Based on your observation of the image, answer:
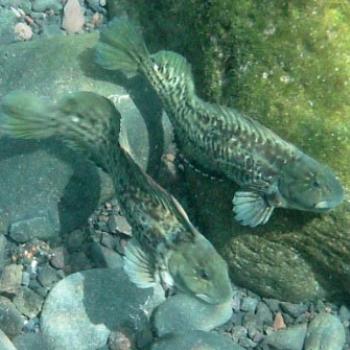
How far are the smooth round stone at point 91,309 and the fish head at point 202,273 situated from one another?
4.66ft

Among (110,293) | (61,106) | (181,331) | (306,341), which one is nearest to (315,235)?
(306,341)

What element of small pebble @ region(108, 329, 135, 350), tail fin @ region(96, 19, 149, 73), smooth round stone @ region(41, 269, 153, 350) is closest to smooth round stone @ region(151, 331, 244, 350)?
small pebble @ region(108, 329, 135, 350)

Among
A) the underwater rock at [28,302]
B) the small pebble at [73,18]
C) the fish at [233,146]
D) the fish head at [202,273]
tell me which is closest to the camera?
the fish head at [202,273]

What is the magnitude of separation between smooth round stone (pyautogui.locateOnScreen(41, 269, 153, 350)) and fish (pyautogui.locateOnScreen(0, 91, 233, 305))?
0.83 m

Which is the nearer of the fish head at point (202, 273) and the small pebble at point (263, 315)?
the fish head at point (202, 273)

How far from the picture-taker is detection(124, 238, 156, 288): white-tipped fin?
→ 575cm

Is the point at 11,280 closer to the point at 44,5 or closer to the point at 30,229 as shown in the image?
the point at 30,229

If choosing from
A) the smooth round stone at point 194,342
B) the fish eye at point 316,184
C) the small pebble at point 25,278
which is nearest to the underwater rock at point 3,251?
the small pebble at point 25,278

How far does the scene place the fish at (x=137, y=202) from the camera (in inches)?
207

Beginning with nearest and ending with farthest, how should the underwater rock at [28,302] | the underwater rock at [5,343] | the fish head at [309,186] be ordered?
the fish head at [309,186]
the underwater rock at [5,343]
the underwater rock at [28,302]

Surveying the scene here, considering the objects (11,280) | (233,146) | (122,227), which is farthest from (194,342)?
(11,280)

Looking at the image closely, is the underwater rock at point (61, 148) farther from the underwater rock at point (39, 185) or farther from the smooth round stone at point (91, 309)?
the smooth round stone at point (91, 309)

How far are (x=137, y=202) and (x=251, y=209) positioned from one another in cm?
105

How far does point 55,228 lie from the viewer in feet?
23.3
